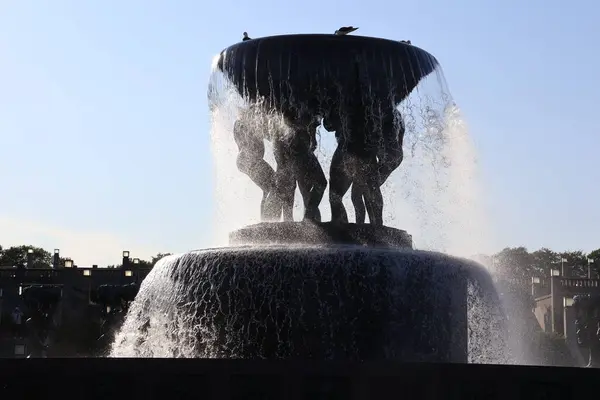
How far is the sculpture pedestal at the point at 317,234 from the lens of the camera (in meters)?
15.8

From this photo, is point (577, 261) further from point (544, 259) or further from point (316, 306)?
point (316, 306)

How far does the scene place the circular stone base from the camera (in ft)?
46.2

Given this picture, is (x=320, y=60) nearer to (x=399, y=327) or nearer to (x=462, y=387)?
(x=399, y=327)

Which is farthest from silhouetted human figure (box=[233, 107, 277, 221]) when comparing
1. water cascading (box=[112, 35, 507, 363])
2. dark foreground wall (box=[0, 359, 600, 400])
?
dark foreground wall (box=[0, 359, 600, 400])

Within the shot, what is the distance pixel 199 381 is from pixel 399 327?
436 cm

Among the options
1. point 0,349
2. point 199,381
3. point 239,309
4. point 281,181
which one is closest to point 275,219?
point 281,181

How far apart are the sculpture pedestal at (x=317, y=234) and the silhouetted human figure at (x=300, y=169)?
57 centimetres

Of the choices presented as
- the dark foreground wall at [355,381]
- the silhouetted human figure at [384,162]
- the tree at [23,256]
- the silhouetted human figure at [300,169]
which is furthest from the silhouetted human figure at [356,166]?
the tree at [23,256]

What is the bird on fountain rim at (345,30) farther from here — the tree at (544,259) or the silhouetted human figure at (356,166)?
the tree at (544,259)

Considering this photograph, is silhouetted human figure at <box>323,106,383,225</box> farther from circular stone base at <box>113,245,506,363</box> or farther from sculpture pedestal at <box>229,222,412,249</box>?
circular stone base at <box>113,245,506,363</box>

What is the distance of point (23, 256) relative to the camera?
327ft

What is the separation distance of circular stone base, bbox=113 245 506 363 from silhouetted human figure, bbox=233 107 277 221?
2.43 meters

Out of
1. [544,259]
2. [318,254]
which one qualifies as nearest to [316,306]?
[318,254]

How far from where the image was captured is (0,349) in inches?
1892
